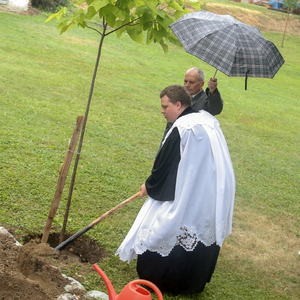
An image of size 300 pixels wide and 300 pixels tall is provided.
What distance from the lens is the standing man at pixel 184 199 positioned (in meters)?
4.06

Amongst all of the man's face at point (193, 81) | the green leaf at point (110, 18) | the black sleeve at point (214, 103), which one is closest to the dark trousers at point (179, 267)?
the black sleeve at point (214, 103)

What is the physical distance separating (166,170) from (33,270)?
1557 millimetres

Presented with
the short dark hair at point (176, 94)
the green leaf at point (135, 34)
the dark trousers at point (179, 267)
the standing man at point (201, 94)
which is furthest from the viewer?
the standing man at point (201, 94)

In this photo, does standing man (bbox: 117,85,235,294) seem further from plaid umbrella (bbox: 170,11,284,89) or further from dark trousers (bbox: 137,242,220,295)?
plaid umbrella (bbox: 170,11,284,89)

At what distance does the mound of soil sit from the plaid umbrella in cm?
256

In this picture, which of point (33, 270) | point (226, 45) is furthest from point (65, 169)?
point (226, 45)

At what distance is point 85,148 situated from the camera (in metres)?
8.98

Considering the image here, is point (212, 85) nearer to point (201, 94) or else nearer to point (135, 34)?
point (201, 94)

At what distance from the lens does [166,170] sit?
4.19 meters

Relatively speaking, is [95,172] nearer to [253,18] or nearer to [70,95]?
[70,95]

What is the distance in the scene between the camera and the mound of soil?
11.7ft

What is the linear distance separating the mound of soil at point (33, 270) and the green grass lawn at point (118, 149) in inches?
14.7

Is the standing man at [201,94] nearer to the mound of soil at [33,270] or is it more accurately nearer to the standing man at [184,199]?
the standing man at [184,199]

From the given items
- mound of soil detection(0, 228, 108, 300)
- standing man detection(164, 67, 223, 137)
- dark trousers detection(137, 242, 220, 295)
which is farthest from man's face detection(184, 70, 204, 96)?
mound of soil detection(0, 228, 108, 300)
